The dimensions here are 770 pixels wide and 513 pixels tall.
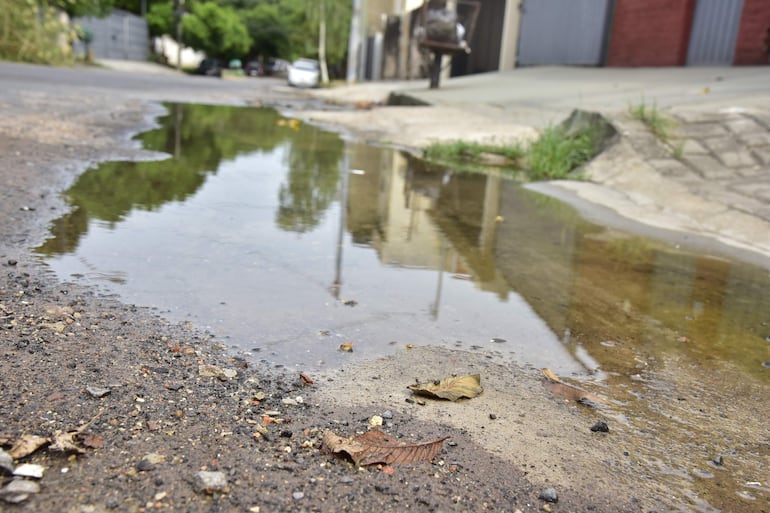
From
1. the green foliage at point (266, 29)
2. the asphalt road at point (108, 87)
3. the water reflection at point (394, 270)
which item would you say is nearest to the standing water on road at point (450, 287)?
→ the water reflection at point (394, 270)

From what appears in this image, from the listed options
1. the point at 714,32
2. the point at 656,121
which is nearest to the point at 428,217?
the point at 656,121

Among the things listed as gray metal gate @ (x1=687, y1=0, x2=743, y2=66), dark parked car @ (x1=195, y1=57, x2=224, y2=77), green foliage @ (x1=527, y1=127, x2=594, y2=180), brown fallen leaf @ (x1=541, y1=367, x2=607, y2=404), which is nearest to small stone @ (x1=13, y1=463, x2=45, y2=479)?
brown fallen leaf @ (x1=541, y1=367, x2=607, y2=404)

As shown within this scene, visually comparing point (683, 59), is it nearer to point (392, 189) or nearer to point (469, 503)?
point (392, 189)

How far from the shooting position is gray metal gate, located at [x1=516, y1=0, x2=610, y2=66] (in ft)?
44.0

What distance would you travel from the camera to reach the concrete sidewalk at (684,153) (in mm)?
4156

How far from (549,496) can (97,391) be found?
40.9 inches

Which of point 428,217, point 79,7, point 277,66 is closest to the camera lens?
point 428,217

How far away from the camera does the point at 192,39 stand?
1911 inches

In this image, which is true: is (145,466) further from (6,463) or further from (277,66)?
(277,66)

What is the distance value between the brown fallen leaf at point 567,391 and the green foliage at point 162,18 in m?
51.0

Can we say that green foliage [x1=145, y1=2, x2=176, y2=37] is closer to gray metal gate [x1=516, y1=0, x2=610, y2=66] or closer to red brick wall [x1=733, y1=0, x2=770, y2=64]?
gray metal gate [x1=516, y1=0, x2=610, y2=66]

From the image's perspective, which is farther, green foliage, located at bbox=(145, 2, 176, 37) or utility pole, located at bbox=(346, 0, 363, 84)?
green foliage, located at bbox=(145, 2, 176, 37)

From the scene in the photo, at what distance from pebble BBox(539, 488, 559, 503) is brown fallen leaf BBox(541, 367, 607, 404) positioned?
495 mm

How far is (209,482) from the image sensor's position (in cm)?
128
